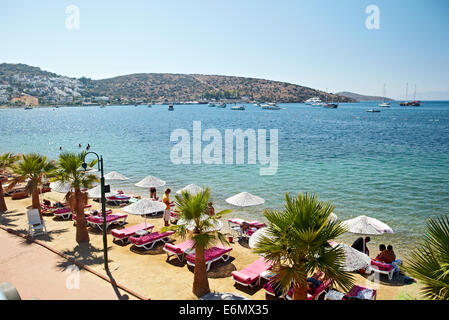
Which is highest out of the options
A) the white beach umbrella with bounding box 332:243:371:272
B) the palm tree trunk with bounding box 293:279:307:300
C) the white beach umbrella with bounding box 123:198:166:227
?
the palm tree trunk with bounding box 293:279:307:300

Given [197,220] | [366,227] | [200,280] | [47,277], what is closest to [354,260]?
[366,227]

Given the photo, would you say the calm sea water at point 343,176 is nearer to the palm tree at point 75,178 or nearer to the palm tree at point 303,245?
the palm tree at point 75,178

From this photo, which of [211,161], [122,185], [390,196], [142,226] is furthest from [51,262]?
[211,161]

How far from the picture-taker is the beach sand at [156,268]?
9672 mm

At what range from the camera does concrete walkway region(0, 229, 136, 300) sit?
8922 millimetres

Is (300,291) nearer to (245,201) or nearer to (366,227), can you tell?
(366,227)

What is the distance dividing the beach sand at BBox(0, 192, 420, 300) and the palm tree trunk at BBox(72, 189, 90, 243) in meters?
0.34

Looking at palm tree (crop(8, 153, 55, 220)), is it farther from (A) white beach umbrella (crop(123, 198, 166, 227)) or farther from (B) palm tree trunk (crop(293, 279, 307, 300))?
(B) palm tree trunk (crop(293, 279, 307, 300))

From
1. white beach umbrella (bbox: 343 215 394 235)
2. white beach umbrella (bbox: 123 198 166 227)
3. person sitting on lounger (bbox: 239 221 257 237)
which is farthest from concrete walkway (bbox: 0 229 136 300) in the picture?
white beach umbrella (bbox: 343 215 394 235)

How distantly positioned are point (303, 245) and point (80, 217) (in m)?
10.5

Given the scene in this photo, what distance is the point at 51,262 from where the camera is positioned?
435 inches

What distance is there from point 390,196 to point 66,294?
21897 mm

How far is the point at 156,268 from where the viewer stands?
36.8ft
